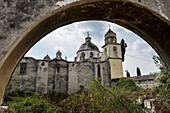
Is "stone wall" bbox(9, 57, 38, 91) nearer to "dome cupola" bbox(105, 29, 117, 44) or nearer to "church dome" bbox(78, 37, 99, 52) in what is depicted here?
"dome cupola" bbox(105, 29, 117, 44)

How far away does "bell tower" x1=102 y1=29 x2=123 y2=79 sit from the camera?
1872 cm

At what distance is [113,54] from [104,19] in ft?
58.7

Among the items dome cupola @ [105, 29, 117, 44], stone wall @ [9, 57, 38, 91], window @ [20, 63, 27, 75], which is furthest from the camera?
dome cupola @ [105, 29, 117, 44]

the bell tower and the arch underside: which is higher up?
the bell tower

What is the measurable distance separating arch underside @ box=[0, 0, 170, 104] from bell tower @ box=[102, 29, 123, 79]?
54.3ft

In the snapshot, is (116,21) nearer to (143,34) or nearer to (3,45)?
(143,34)

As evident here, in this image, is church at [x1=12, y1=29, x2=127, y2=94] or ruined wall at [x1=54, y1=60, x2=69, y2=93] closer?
church at [x1=12, y1=29, x2=127, y2=94]

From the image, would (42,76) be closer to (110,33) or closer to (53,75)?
(53,75)

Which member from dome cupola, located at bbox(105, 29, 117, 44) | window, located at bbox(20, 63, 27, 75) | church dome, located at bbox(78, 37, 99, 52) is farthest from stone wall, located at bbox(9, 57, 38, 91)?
church dome, located at bbox(78, 37, 99, 52)

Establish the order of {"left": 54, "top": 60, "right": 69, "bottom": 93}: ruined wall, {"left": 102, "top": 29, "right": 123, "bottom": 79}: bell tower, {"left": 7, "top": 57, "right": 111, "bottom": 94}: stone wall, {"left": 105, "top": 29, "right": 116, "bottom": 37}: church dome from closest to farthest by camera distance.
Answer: {"left": 7, "top": 57, "right": 111, "bottom": 94}: stone wall < {"left": 54, "top": 60, "right": 69, "bottom": 93}: ruined wall < {"left": 102, "top": 29, "right": 123, "bottom": 79}: bell tower < {"left": 105, "top": 29, "right": 116, "bottom": 37}: church dome

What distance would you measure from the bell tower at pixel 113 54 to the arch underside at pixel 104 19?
54.3ft

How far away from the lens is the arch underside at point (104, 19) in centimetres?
168

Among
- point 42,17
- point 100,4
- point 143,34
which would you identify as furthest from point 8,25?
point 143,34

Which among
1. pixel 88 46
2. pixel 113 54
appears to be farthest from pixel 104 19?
pixel 88 46
